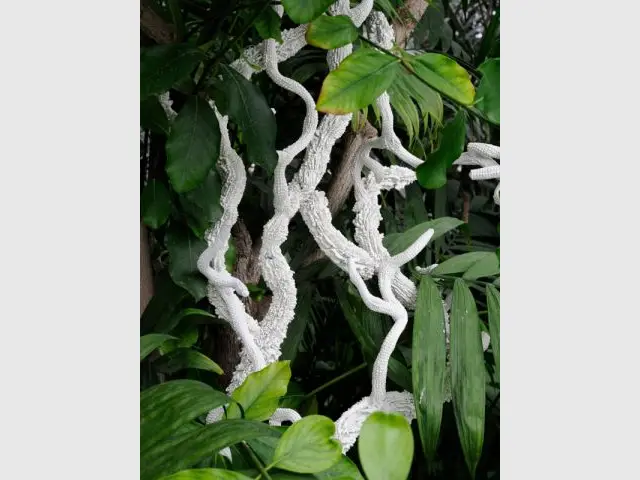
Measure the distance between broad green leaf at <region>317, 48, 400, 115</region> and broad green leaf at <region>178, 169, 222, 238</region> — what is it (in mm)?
151

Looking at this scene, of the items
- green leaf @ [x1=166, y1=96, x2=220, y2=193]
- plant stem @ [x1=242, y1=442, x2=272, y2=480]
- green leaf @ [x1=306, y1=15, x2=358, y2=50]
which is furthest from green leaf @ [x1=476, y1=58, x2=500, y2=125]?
plant stem @ [x1=242, y1=442, x2=272, y2=480]

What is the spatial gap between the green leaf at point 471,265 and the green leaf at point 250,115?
225 millimetres

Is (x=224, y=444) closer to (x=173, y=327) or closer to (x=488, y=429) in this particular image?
(x=173, y=327)

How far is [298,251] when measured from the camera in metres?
0.92

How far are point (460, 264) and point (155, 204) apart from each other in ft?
1.02

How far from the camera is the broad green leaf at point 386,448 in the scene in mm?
530

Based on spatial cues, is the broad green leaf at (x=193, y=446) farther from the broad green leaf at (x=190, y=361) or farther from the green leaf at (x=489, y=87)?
the green leaf at (x=489, y=87)

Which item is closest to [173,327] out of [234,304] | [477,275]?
[234,304]

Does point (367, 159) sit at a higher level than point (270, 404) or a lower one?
higher

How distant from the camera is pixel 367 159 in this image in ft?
2.54

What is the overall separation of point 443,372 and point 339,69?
30 centimetres

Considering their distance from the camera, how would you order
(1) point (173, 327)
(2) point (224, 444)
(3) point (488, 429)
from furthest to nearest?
1. (3) point (488, 429)
2. (1) point (173, 327)
3. (2) point (224, 444)

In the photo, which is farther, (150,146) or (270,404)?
(150,146)

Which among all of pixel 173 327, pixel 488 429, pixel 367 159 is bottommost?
pixel 488 429
